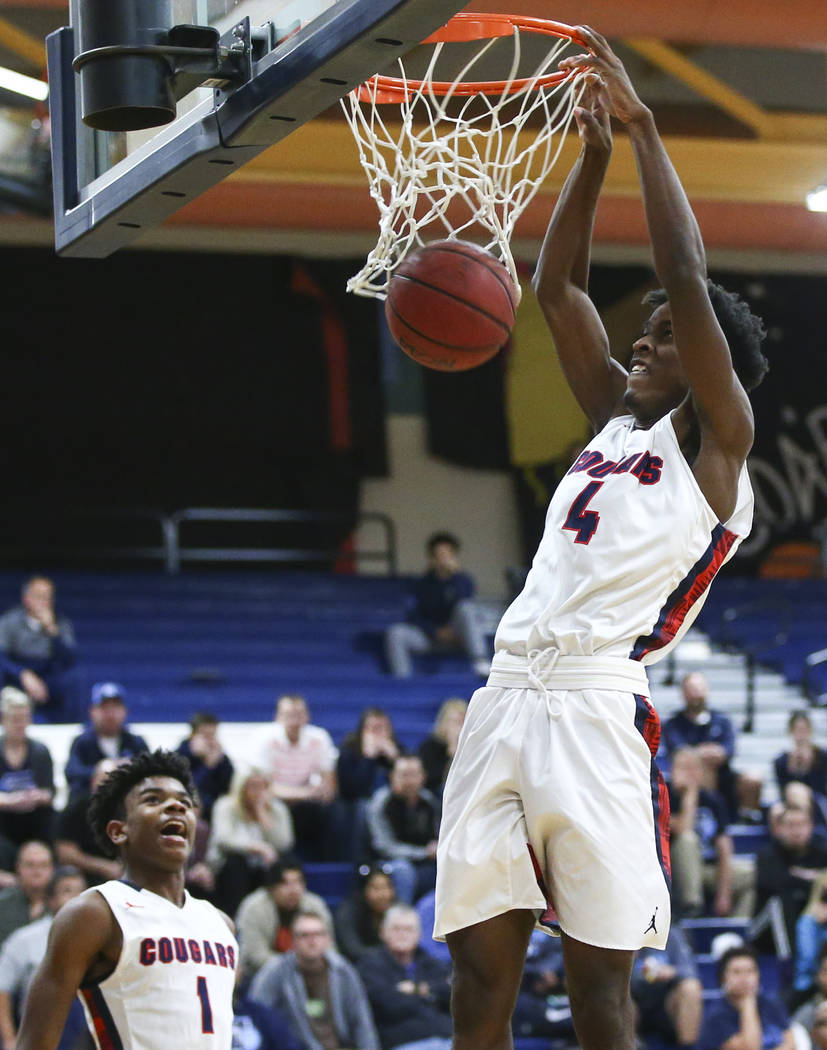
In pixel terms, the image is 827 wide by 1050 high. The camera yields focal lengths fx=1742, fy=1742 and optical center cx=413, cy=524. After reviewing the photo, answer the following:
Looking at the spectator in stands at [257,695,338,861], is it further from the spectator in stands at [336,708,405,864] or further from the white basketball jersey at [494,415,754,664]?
the white basketball jersey at [494,415,754,664]

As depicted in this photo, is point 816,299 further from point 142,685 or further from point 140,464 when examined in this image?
point 142,685

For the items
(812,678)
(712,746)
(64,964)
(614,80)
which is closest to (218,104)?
(614,80)

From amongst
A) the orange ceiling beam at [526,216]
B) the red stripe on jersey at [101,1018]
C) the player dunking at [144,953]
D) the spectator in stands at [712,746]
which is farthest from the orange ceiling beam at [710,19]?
the red stripe on jersey at [101,1018]

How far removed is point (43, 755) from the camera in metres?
9.00

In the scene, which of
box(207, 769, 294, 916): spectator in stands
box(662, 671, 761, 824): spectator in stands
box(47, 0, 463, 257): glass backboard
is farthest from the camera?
box(662, 671, 761, 824): spectator in stands

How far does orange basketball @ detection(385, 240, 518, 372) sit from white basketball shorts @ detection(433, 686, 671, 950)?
1085 mm

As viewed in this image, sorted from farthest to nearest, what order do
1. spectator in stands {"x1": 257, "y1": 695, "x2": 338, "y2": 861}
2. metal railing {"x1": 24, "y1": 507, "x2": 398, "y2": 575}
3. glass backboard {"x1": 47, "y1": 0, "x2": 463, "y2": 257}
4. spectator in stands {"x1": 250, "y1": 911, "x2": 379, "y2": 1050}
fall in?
metal railing {"x1": 24, "y1": 507, "x2": 398, "y2": 575}, spectator in stands {"x1": 257, "y1": 695, "x2": 338, "y2": 861}, spectator in stands {"x1": 250, "y1": 911, "x2": 379, "y2": 1050}, glass backboard {"x1": 47, "y1": 0, "x2": 463, "y2": 257}

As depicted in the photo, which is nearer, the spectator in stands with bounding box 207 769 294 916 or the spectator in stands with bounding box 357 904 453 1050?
the spectator in stands with bounding box 357 904 453 1050

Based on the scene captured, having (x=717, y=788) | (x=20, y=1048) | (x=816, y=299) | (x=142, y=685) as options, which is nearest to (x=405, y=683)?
(x=142, y=685)

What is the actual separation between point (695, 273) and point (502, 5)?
5.23 metres

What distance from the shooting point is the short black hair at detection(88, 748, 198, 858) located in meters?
4.77

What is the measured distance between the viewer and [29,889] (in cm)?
798

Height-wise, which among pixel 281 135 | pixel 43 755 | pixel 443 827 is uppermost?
pixel 281 135

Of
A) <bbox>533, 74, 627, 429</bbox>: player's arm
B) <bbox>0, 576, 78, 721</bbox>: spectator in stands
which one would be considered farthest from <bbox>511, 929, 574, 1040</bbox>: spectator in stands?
<bbox>533, 74, 627, 429</bbox>: player's arm
